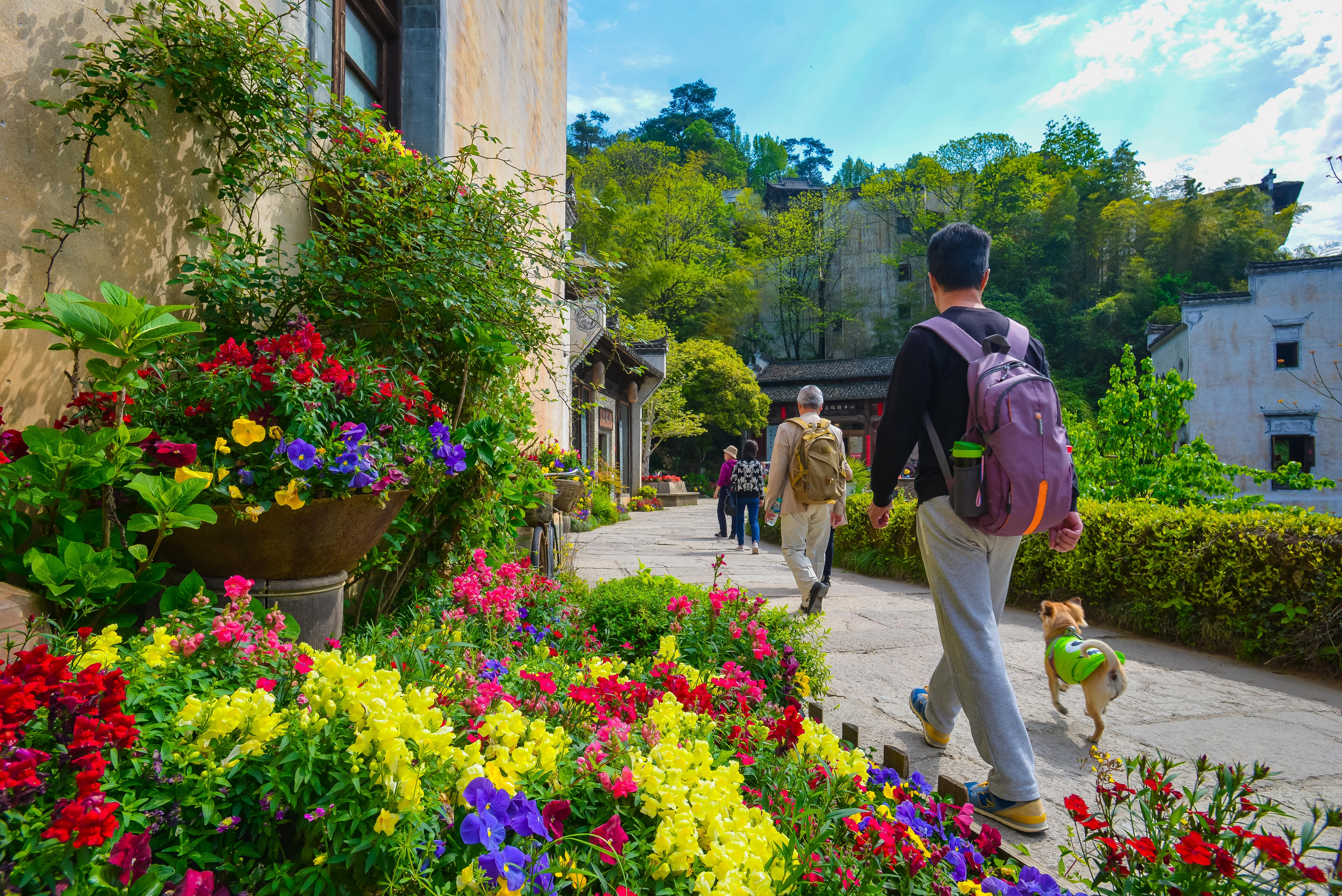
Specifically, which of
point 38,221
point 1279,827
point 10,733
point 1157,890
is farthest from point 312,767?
point 1279,827

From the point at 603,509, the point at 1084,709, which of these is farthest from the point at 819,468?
the point at 603,509

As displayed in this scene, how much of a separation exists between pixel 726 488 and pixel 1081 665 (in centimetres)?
789

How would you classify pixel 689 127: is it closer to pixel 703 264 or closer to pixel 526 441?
pixel 703 264

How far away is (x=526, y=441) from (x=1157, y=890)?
3.06 m

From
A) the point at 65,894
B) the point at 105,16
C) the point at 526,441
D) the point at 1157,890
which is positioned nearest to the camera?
the point at 65,894

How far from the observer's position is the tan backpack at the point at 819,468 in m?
4.86

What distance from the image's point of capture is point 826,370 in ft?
116

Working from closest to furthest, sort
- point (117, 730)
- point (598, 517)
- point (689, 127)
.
Answer: point (117, 730) → point (598, 517) → point (689, 127)

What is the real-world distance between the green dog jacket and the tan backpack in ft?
6.35

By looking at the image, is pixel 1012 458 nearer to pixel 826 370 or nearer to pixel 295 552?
pixel 295 552

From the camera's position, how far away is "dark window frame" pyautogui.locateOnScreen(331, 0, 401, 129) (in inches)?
148

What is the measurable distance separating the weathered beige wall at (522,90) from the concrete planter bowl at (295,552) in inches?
53.8

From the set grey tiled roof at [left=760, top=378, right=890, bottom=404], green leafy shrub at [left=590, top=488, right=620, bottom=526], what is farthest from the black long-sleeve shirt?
grey tiled roof at [left=760, top=378, right=890, bottom=404]

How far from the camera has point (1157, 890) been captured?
1.15 meters
